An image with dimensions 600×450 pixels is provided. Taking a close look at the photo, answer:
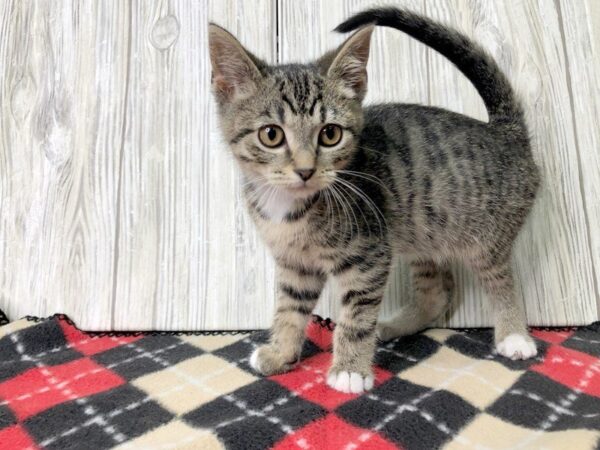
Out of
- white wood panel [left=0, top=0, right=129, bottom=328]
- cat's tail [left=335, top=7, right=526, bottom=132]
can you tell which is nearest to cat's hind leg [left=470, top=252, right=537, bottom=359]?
cat's tail [left=335, top=7, right=526, bottom=132]

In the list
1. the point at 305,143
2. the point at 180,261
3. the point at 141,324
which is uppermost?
the point at 305,143

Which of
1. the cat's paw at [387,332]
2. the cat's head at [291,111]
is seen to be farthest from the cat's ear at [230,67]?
the cat's paw at [387,332]

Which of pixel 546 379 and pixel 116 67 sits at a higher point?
pixel 116 67

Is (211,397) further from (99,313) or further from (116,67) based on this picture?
(116,67)

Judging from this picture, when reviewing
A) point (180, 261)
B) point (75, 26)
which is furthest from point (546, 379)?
point (75, 26)

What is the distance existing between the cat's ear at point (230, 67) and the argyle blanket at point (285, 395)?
0.61m

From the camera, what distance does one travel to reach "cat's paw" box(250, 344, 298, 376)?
40.6 inches

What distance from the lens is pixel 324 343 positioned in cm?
120

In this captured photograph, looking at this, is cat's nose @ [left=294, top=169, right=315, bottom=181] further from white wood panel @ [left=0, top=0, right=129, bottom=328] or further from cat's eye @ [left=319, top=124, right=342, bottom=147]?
white wood panel @ [left=0, top=0, right=129, bottom=328]

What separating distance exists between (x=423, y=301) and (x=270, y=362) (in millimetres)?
481

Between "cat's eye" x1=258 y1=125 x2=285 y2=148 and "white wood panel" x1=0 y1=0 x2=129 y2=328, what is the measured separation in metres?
0.66

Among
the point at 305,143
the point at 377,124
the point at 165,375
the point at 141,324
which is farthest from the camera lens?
the point at 141,324

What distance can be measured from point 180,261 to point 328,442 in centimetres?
77

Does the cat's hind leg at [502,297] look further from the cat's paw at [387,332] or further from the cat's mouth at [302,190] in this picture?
the cat's mouth at [302,190]
